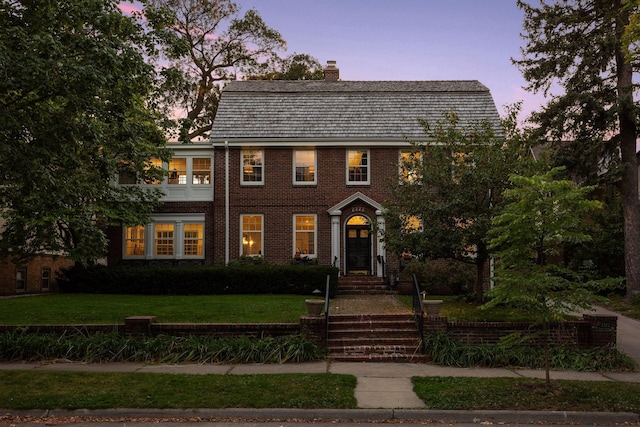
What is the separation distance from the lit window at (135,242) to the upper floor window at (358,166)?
30.0 ft

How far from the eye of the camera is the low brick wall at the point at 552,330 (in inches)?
501

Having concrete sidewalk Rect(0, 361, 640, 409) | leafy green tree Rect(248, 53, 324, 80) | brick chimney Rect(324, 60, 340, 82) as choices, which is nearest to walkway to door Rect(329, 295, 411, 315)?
concrete sidewalk Rect(0, 361, 640, 409)

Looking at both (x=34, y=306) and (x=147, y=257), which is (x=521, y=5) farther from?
(x=34, y=306)

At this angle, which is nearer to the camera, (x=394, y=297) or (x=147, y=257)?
(x=394, y=297)

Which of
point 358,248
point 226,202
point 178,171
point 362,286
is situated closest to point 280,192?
point 226,202

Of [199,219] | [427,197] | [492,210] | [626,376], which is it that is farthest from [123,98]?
[199,219]

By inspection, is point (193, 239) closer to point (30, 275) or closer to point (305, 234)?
point (305, 234)

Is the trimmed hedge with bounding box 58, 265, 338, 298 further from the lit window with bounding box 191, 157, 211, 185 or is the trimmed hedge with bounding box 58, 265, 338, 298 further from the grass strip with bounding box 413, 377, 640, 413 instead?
the grass strip with bounding box 413, 377, 640, 413

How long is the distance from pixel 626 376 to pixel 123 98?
10.9 meters

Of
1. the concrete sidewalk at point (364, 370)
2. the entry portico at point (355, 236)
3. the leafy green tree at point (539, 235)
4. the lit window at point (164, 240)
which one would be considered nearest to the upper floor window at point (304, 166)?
the entry portico at point (355, 236)

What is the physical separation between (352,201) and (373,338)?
11306 mm

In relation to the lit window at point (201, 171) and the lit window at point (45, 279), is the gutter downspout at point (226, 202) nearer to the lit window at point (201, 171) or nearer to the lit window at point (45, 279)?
the lit window at point (201, 171)

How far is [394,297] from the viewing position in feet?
67.6

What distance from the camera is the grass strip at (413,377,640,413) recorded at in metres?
8.72
